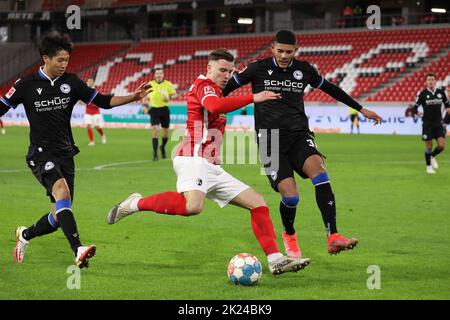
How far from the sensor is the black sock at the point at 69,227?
7.54m

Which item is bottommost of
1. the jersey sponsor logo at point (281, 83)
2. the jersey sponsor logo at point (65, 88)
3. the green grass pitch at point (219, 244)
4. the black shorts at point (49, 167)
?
the green grass pitch at point (219, 244)

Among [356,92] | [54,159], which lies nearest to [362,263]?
[54,159]

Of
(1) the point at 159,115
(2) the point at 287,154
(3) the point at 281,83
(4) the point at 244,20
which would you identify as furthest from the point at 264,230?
(4) the point at 244,20

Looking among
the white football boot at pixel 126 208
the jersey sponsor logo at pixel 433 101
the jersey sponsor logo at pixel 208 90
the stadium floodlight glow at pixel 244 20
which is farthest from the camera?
the stadium floodlight glow at pixel 244 20

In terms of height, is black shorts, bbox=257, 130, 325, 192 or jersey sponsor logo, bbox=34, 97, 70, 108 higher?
jersey sponsor logo, bbox=34, 97, 70, 108

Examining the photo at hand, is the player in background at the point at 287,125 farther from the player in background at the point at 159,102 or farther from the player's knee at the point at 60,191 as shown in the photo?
the player in background at the point at 159,102

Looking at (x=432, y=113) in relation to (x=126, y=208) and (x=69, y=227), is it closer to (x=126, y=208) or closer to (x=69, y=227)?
(x=126, y=208)

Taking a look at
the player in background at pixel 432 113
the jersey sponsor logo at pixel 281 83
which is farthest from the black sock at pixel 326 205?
the player in background at pixel 432 113

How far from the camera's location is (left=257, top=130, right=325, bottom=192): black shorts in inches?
332

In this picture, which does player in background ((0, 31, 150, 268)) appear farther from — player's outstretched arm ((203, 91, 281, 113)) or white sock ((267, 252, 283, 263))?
white sock ((267, 252, 283, 263))

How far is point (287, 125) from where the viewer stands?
859 cm

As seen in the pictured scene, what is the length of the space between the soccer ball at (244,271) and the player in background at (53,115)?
1587 millimetres

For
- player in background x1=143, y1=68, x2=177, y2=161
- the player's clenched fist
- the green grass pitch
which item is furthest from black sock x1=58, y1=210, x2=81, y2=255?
player in background x1=143, y1=68, x2=177, y2=161
